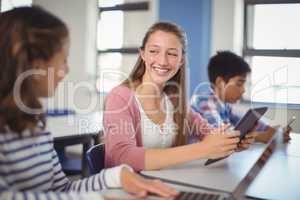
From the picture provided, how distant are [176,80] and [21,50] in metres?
0.87

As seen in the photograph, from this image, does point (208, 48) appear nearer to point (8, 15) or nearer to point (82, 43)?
point (82, 43)

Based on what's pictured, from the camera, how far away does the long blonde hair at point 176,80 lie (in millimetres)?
1467

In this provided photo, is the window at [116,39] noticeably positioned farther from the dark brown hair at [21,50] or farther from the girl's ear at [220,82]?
the dark brown hair at [21,50]

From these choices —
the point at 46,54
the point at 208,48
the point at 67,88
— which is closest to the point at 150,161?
the point at 46,54

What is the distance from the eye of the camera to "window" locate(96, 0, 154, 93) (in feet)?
12.7

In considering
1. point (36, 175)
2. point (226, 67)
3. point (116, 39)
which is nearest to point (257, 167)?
point (36, 175)

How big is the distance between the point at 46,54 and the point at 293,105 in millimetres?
2261

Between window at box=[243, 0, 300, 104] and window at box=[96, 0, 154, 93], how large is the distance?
1265 millimetres

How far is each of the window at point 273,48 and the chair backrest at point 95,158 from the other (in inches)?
68.9

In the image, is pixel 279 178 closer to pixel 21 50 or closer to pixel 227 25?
pixel 21 50

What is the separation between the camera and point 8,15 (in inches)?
32.0

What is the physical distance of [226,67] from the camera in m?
2.35

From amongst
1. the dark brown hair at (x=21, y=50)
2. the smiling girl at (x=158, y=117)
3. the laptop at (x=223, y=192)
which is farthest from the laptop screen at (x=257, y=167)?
the dark brown hair at (x=21, y=50)

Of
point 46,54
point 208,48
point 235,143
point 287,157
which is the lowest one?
point 287,157
